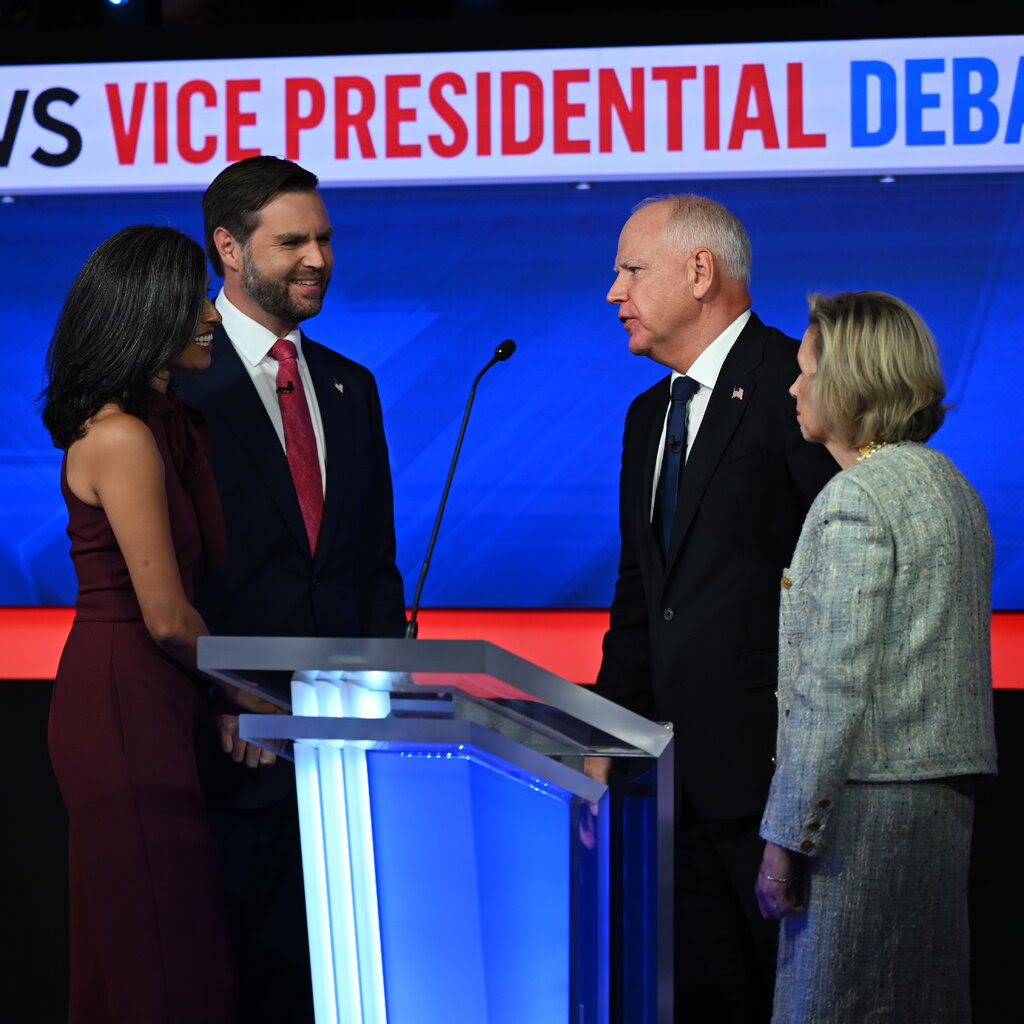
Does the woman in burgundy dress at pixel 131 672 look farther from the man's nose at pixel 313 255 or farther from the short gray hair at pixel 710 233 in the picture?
the short gray hair at pixel 710 233

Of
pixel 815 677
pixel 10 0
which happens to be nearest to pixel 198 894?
pixel 815 677

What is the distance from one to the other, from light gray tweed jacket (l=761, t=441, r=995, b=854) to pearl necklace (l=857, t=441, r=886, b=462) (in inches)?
2.1

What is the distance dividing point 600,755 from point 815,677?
447 millimetres

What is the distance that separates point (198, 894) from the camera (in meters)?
2.18

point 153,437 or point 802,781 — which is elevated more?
point 153,437

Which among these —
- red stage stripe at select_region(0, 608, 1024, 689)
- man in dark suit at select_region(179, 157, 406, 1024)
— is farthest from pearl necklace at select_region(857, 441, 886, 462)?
red stage stripe at select_region(0, 608, 1024, 689)

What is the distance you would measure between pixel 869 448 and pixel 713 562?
23.7 inches

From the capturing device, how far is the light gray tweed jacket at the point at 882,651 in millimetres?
1907

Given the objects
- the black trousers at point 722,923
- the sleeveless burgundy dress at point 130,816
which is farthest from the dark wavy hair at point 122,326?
the black trousers at point 722,923

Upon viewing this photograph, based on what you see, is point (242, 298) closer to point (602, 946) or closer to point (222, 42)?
point (222, 42)

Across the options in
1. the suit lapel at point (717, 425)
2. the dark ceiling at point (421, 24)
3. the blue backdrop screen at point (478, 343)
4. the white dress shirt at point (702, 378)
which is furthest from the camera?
the blue backdrop screen at point (478, 343)

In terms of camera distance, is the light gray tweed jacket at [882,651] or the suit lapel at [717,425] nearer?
the light gray tweed jacket at [882,651]

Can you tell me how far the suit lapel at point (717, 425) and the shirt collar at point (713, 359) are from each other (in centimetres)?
2

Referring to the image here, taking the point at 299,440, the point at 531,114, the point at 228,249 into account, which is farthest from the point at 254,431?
the point at 531,114
